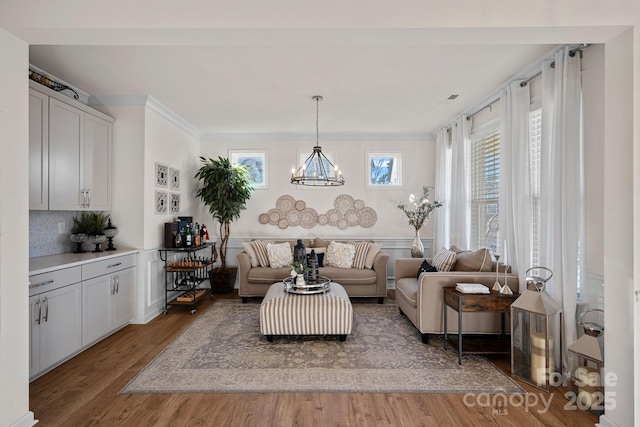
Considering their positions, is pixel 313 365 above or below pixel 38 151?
below

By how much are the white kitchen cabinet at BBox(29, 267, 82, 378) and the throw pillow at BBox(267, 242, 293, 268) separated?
2.60 m

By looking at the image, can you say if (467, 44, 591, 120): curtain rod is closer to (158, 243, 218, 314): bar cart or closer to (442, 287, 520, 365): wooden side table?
(442, 287, 520, 365): wooden side table

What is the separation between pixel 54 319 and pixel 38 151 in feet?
5.09

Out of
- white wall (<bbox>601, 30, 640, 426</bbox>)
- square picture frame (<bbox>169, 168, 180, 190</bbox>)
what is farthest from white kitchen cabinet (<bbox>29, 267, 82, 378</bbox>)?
white wall (<bbox>601, 30, 640, 426</bbox>)

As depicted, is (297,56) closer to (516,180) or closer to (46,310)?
(516,180)

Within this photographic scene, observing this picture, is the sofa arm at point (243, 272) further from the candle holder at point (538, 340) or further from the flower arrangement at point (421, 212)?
the candle holder at point (538, 340)

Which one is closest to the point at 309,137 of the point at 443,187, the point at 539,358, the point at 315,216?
the point at 315,216

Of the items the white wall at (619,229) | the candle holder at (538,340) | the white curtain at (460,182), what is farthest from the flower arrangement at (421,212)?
the white wall at (619,229)

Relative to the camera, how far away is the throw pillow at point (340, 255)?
521cm

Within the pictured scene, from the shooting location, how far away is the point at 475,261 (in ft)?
11.9

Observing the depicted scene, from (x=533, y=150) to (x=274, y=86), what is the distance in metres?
2.82

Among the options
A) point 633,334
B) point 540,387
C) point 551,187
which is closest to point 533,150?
point 551,187

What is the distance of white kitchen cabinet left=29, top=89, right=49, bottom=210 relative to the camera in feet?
9.49

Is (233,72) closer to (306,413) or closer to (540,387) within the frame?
(306,413)
